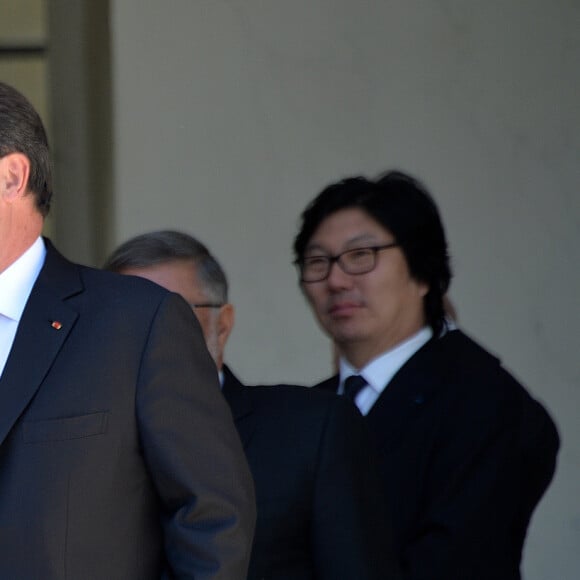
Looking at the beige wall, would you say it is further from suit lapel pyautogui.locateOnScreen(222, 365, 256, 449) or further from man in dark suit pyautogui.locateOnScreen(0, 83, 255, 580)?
man in dark suit pyautogui.locateOnScreen(0, 83, 255, 580)

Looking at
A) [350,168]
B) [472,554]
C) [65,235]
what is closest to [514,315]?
[350,168]

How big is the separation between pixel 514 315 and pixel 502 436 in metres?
1.71

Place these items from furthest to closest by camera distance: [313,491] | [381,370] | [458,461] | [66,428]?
[381,370]
[458,461]
[313,491]
[66,428]

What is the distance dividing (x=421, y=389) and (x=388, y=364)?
0.51 feet

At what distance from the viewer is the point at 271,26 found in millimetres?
4871

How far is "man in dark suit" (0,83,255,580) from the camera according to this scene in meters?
2.17

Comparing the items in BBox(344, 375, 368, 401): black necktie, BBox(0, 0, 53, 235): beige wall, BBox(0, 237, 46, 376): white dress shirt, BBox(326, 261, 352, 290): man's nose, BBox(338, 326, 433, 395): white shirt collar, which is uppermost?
BBox(0, 0, 53, 235): beige wall

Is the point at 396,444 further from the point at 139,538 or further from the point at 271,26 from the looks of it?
the point at 271,26

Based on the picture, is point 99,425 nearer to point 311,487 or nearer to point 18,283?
point 18,283

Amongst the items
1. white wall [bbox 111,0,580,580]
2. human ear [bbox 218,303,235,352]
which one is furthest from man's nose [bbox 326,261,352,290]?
white wall [bbox 111,0,580,580]

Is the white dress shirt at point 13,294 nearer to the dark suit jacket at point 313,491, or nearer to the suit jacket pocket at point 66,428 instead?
the suit jacket pocket at point 66,428

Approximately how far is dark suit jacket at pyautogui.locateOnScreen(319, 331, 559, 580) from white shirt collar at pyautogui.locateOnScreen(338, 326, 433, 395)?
4cm

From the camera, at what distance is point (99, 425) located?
221 cm

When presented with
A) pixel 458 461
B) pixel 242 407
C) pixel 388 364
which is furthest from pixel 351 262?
pixel 242 407
